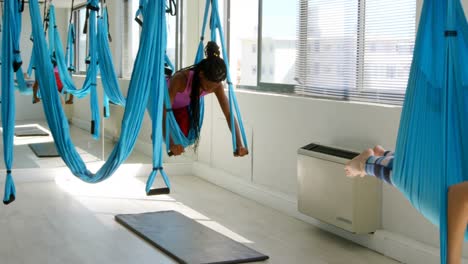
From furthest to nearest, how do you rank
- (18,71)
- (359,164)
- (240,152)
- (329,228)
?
(18,71)
(329,228)
(240,152)
(359,164)

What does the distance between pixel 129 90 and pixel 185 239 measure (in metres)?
1.33

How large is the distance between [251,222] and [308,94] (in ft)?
3.54

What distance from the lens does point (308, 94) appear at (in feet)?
17.1

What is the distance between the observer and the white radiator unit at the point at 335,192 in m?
4.36

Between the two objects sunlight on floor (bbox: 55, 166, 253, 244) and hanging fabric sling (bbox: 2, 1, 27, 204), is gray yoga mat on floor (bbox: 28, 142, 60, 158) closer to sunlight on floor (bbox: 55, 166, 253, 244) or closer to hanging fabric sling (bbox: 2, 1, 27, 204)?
sunlight on floor (bbox: 55, 166, 253, 244)

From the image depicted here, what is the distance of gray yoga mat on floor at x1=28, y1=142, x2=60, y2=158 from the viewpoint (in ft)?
21.3

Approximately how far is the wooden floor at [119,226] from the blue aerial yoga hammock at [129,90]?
55cm

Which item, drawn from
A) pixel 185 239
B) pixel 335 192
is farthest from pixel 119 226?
pixel 335 192

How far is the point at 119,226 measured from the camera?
4926 mm

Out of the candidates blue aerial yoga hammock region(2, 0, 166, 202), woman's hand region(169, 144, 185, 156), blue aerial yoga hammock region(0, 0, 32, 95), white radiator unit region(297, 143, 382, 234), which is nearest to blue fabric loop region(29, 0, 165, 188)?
blue aerial yoga hammock region(2, 0, 166, 202)

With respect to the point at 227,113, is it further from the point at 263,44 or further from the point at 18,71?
the point at 18,71

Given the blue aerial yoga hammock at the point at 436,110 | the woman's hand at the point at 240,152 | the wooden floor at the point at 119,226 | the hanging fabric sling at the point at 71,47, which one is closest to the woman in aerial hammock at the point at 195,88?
the woman's hand at the point at 240,152

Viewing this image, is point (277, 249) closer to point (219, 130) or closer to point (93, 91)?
point (93, 91)

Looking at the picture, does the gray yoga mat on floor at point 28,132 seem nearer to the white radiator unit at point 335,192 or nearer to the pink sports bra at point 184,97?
the pink sports bra at point 184,97
